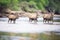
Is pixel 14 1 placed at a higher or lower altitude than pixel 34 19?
higher

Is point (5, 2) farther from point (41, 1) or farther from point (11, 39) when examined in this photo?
point (11, 39)

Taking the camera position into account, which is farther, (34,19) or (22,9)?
(22,9)

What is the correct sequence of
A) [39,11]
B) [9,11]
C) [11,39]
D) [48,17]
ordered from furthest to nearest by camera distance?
[9,11], [39,11], [48,17], [11,39]

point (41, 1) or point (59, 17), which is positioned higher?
point (41, 1)

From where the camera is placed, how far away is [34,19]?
10.6 m

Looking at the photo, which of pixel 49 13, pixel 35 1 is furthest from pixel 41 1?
pixel 49 13

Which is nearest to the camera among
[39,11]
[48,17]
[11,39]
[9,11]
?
[11,39]

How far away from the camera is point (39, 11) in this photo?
11398 millimetres

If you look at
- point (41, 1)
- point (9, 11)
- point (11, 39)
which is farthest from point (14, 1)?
point (11, 39)

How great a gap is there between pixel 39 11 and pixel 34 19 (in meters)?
0.90

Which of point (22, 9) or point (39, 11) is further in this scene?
point (22, 9)

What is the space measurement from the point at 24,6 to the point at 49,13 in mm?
1590

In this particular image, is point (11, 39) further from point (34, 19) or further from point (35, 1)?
point (35, 1)

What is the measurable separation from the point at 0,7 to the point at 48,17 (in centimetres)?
292
